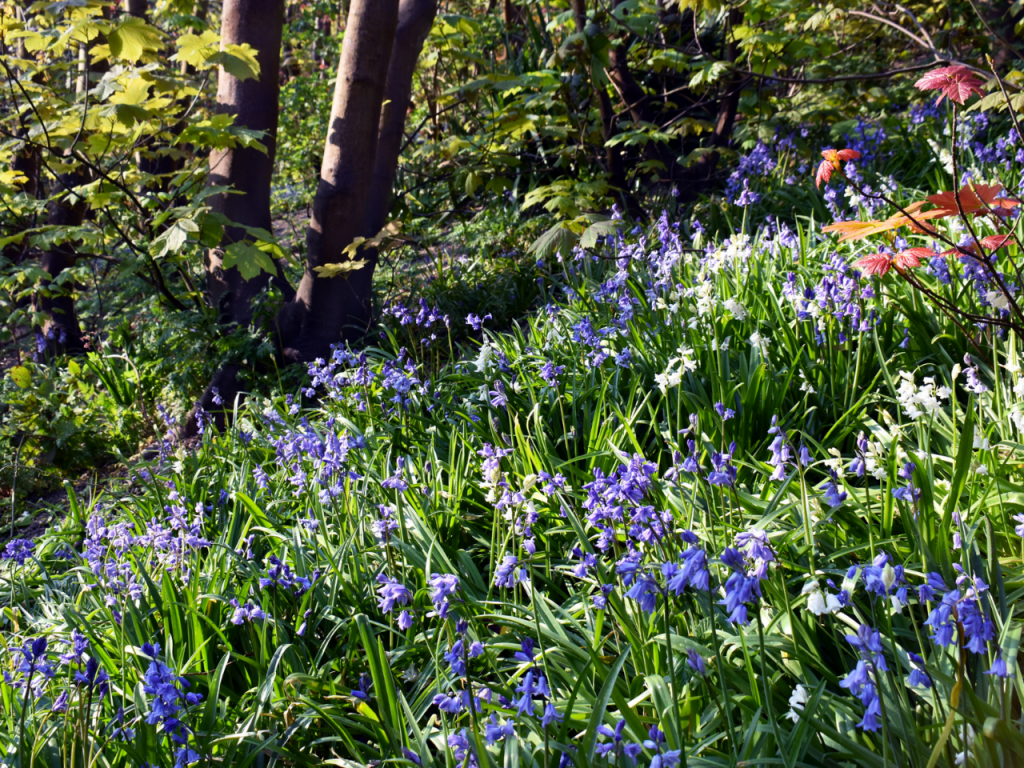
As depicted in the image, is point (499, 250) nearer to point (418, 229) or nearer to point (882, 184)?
point (418, 229)

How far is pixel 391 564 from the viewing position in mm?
2154

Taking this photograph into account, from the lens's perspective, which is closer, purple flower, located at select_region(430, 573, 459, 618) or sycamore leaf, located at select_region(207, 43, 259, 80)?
purple flower, located at select_region(430, 573, 459, 618)

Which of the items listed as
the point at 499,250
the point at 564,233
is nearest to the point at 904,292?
the point at 564,233

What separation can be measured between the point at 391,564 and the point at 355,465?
774 millimetres

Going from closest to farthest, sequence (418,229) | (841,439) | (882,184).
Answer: (841,439) → (882,184) → (418,229)

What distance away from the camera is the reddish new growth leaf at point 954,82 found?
180 cm

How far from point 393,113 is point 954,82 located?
4.45 metres

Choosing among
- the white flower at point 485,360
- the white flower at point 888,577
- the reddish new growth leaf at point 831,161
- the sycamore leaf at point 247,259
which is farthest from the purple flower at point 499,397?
the sycamore leaf at point 247,259

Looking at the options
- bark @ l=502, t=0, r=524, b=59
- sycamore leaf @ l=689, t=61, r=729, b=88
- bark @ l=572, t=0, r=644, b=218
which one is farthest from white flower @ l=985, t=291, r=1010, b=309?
bark @ l=502, t=0, r=524, b=59

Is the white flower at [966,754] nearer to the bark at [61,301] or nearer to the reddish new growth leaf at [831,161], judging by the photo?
the reddish new growth leaf at [831,161]

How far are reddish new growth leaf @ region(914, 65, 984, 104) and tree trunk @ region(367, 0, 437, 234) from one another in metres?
4.23

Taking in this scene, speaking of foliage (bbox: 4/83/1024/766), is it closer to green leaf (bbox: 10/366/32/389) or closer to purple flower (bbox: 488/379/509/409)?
purple flower (bbox: 488/379/509/409)

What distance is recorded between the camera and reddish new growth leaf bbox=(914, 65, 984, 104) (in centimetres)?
180

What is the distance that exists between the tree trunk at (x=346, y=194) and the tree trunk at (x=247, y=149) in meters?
0.35
